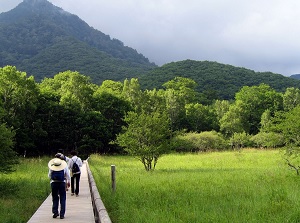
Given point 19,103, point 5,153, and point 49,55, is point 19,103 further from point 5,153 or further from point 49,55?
point 49,55

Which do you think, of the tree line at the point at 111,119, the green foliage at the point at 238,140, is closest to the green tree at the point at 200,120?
the tree line at the point at 111,119

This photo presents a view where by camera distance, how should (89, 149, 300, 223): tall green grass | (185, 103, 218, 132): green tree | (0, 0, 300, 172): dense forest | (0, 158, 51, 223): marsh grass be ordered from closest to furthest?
(89, 149, 300, 223): tall green grass
(0, 158, 51, 223): marsh grass
(0, 0, 300, 172): dense forest
(185, 103, 218, 132): green tree

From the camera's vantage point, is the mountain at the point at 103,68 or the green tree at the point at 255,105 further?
the mountain at the point at 103,68

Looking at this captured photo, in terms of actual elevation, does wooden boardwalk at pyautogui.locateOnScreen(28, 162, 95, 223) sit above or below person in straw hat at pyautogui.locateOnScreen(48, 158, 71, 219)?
below

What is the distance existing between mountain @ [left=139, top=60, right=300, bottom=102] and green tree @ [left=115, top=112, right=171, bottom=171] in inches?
2957

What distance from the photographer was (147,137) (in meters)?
25.0

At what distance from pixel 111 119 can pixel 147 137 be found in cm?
3294

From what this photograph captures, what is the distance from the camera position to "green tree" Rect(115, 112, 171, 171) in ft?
80.4

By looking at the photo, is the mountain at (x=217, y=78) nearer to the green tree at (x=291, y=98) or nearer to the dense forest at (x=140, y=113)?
the dense forest at (x=140, y=113)

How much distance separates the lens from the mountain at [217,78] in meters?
105

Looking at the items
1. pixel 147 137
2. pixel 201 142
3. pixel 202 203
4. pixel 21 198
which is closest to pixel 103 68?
pixel 201 142

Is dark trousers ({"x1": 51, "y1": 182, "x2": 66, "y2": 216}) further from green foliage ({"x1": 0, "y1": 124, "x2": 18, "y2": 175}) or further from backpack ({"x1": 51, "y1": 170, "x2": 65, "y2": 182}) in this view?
green foliage ({"x1": 0, "y1": 124, "x2": 18, "y2": 175})

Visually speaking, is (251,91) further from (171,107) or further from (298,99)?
(171,107)

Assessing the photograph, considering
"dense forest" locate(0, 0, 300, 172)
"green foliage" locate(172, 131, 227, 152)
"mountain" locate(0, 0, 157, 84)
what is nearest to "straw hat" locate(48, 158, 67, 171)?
"dense forest" locate(0, 0, 300, 172)
